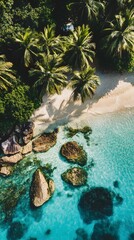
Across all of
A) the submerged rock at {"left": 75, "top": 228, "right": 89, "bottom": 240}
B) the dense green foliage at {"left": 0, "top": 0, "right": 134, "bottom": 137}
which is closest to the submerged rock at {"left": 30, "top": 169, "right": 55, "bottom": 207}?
the submerged rock at {"left": 75, "top": 228, "right": 89, "bottom": 240}

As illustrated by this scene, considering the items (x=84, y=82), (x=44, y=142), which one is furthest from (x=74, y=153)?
(x=84, y=82)

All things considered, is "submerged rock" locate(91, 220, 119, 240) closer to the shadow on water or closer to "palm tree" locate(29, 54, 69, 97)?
the shadow on water

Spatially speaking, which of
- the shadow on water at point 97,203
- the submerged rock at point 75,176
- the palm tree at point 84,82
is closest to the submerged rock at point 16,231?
the shadow on water at point 97,203

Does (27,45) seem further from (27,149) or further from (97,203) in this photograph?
(97,203)

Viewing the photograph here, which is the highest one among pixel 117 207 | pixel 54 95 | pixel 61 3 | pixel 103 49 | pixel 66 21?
pixel 61 3

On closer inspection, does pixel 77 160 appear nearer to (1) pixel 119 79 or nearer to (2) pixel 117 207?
(2) pixel 117 207

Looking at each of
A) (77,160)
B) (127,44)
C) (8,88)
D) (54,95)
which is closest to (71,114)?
(54,95)

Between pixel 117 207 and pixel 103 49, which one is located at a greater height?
pixel 103 49
